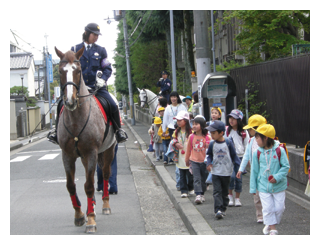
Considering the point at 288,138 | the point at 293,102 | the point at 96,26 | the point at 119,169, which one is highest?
the point at 96,26

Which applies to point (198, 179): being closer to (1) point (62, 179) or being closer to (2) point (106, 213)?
Answer: (2) point (106, 213)

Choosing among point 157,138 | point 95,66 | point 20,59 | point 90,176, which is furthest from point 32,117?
point 90,176

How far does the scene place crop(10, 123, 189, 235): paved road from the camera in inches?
253

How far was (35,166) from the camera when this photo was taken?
14.4m

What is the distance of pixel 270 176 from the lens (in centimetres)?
529

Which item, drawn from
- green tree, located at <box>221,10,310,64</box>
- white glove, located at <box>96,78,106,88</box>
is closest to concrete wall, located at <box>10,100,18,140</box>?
green tree, located at <box>221,10,310,64</box>

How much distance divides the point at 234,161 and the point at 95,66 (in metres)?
2.97

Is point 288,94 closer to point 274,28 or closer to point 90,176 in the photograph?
point 274,28

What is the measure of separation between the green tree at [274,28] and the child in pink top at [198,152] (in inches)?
269

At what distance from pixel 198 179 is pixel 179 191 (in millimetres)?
1352

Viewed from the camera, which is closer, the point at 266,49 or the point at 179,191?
the point at 179,191

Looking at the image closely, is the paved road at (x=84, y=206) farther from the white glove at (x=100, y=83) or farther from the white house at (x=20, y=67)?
the white house at (x=20, y=67)

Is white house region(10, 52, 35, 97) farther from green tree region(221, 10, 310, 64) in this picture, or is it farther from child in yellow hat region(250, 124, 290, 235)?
child in yellow hat region(250, 124, 290, 235)

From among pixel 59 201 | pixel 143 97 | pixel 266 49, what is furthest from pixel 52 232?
pixel 143 97
